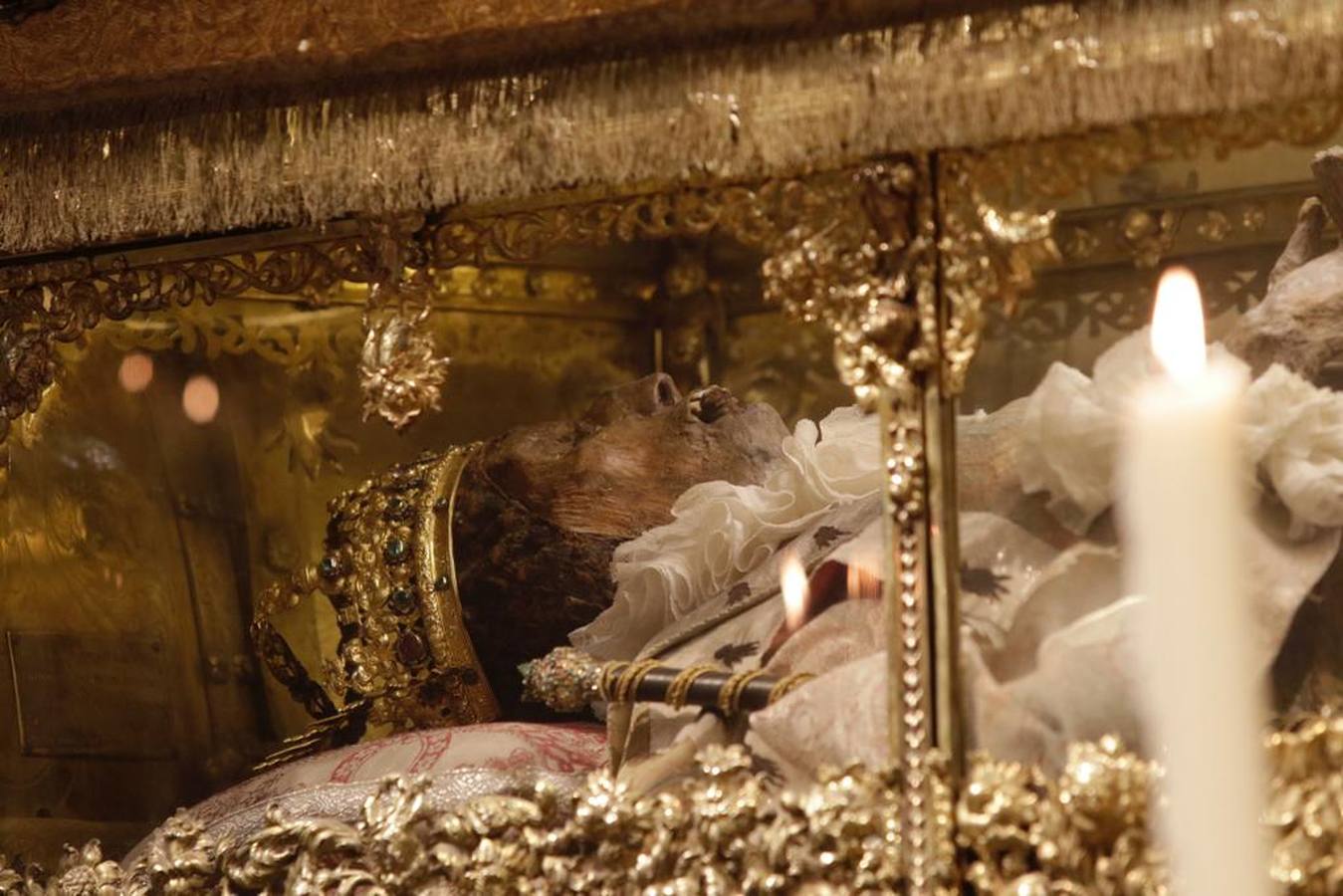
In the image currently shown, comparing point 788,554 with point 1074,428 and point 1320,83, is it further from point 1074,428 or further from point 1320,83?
point 1320,83

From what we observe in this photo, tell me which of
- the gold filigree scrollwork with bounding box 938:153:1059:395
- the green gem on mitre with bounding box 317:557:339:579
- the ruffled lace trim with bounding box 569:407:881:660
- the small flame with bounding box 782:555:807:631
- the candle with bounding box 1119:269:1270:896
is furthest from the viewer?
the green gem on mitre with bounding box 317:557:339:579

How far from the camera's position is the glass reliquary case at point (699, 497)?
2.15 metres

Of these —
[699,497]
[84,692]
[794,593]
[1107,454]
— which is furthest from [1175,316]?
[84,692]

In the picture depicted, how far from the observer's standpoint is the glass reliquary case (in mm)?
2150

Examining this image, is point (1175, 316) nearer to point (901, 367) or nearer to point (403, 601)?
point (901, 367)

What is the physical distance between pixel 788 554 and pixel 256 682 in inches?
30.2

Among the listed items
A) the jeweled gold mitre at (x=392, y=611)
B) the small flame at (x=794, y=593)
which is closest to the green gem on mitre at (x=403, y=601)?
the jeweled gold mitre at (x=392, y=611)

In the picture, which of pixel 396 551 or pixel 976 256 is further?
pixel 396 551

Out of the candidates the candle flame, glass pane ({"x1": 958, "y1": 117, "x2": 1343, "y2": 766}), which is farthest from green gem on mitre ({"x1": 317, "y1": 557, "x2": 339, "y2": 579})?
the candle flame

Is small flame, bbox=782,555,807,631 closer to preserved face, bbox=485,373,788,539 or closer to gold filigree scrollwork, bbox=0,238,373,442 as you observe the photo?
preserved face, bbox=485,373,788,539

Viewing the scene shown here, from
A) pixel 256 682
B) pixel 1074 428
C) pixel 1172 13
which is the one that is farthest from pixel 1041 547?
pixel 256 682

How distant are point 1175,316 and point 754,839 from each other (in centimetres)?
71

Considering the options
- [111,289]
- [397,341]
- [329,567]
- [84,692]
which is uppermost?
[111,289]

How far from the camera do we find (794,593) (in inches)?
93.0
